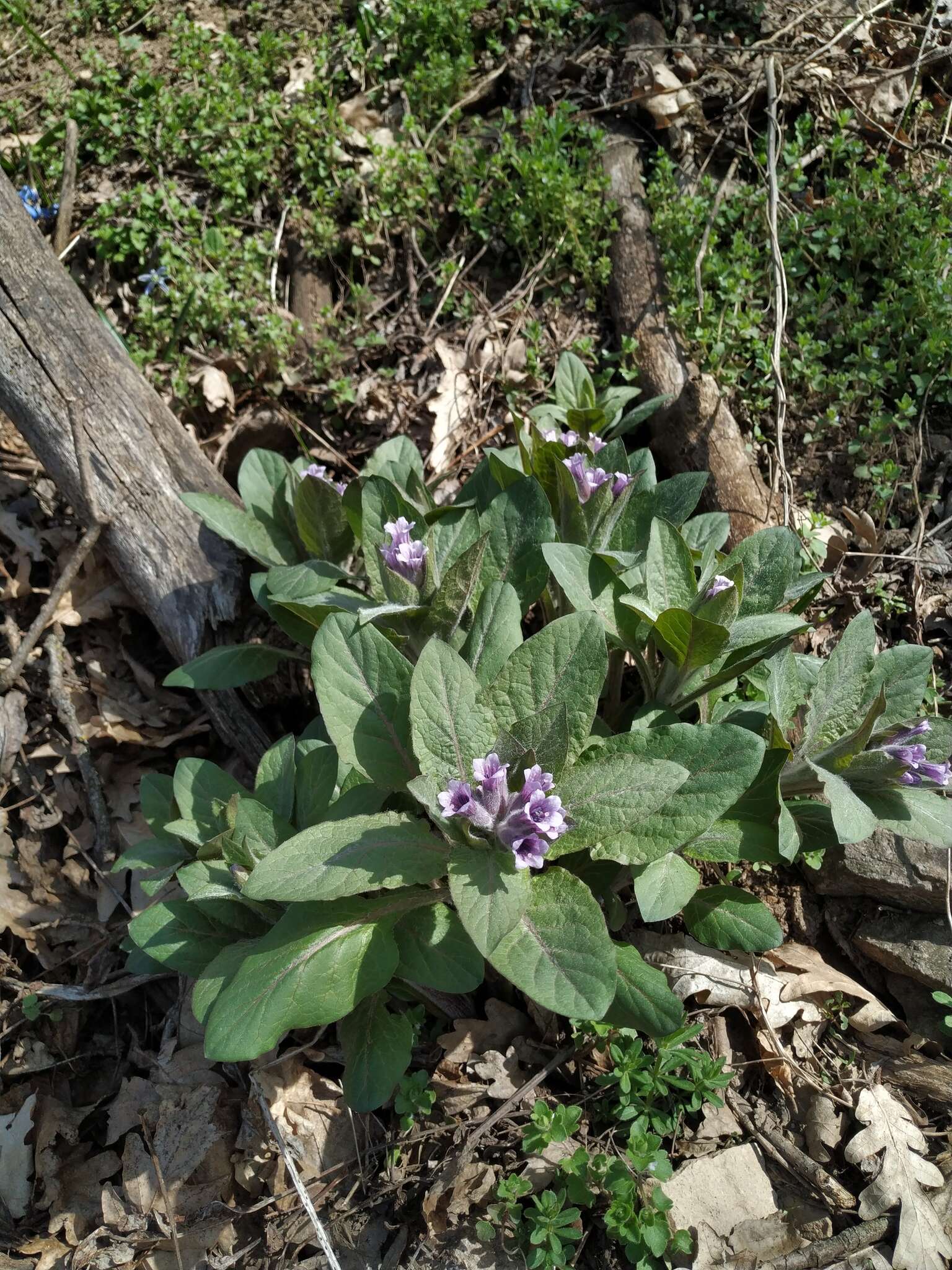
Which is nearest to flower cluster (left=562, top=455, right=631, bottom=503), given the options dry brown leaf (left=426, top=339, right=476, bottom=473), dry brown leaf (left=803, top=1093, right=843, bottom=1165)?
dry brown leaf (left=426, top=339, right=476, bottom=473)

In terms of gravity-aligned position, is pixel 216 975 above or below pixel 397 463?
below

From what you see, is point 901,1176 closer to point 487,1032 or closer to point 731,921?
point 731,921

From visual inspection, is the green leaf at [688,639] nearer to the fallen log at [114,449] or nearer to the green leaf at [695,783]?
the green leaf at [695,783]

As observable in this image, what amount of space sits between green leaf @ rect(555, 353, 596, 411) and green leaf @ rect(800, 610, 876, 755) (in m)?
1.71

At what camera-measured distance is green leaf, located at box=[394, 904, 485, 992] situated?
7.82 feet

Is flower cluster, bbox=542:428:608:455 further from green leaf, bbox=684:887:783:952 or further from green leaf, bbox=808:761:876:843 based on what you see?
green leaf, bbox=684:887:783:952

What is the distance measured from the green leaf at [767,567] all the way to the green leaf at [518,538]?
61 centimetres

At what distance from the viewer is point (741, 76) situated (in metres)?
4.81

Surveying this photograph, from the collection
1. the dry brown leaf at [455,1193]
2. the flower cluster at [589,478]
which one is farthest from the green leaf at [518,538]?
the dry brown leaf at [455,1193]

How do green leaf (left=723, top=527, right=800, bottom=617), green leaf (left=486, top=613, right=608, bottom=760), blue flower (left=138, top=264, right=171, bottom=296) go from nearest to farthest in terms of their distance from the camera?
green leaf (left=486, top=613, right=608, bottom=760)
green leaf (left=723, top=527, right=800, bottom=617)
blue flower (left=138, top=264, right=171, bottom=296)

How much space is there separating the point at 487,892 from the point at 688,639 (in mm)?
939

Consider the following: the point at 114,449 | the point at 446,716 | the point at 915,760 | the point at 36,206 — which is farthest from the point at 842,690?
the point at 36,206

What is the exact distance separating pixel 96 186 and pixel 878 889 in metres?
5.44

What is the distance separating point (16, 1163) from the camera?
3.08 meters
